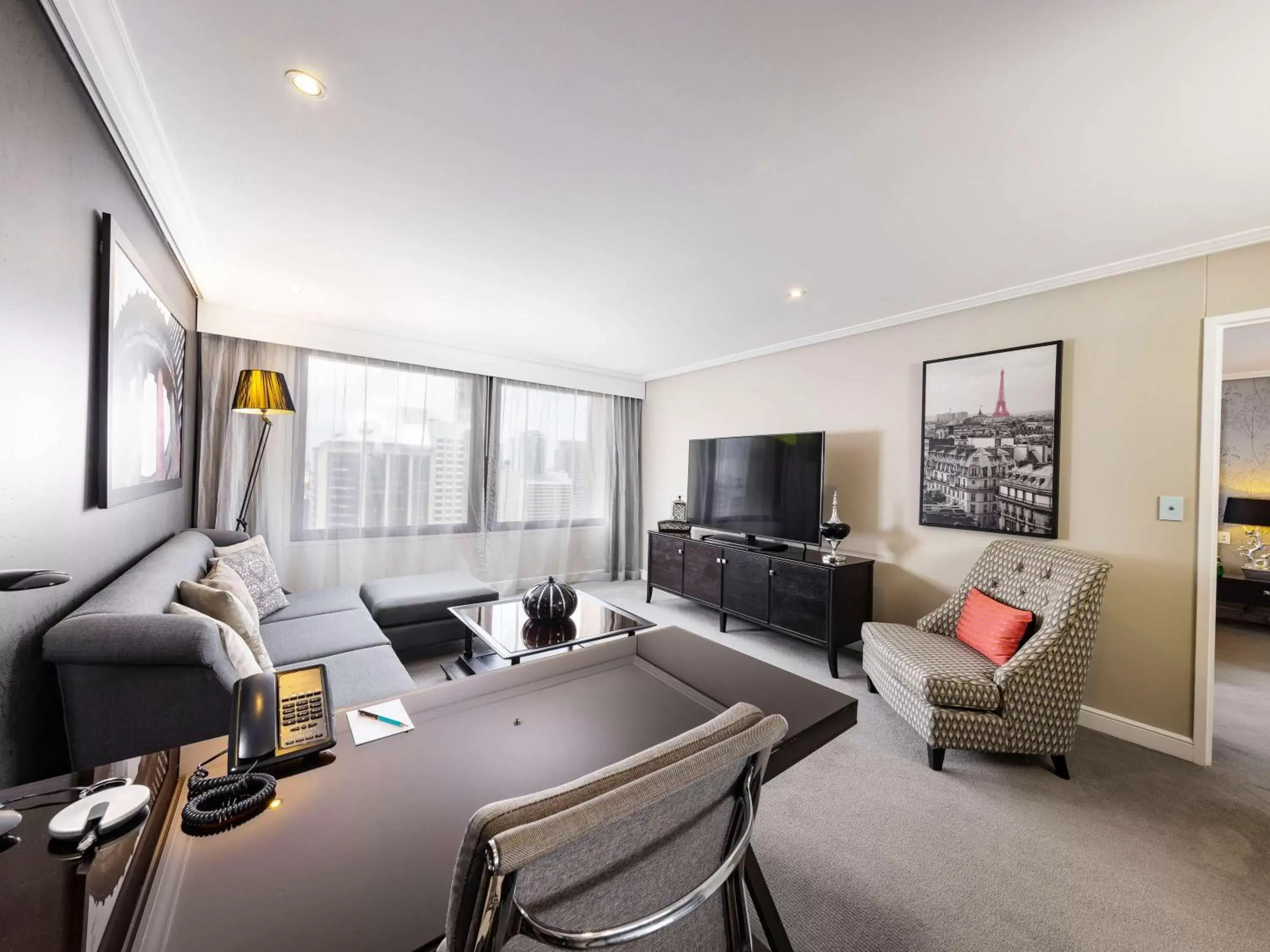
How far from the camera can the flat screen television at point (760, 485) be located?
141 inches

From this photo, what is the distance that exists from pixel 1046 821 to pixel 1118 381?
211 cm

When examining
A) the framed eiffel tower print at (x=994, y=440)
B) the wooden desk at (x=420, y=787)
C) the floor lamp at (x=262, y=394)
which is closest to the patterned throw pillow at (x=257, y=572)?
the floor lamp at (x=262, y=394)

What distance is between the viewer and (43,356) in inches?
48.8

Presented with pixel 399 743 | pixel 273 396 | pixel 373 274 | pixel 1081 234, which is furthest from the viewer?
pixel 273 396

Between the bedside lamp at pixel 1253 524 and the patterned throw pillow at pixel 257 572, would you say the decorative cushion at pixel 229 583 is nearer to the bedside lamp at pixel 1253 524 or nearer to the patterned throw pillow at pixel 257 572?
the patterned throw pillow at pixel 257 572

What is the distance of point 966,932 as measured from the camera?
55.0 inches

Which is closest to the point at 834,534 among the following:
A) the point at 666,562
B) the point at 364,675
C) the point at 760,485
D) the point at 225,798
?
the point at 760,485

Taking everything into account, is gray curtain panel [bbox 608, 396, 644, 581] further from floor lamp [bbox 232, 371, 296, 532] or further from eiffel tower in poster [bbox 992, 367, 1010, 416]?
eiffel tower in poster [bbox 992, 367, 1010, 416]

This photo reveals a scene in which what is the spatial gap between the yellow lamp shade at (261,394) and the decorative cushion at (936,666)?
12.9ft

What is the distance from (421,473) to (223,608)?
8.40 feet

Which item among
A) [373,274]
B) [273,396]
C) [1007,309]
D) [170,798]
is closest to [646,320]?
[373,274]

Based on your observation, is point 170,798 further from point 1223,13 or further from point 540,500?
point 540,500

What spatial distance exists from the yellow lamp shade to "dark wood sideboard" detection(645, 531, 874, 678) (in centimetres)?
316

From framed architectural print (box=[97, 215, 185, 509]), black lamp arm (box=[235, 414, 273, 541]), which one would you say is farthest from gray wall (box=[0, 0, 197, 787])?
black lamp arm (box=[235, 414, 273, 541])
